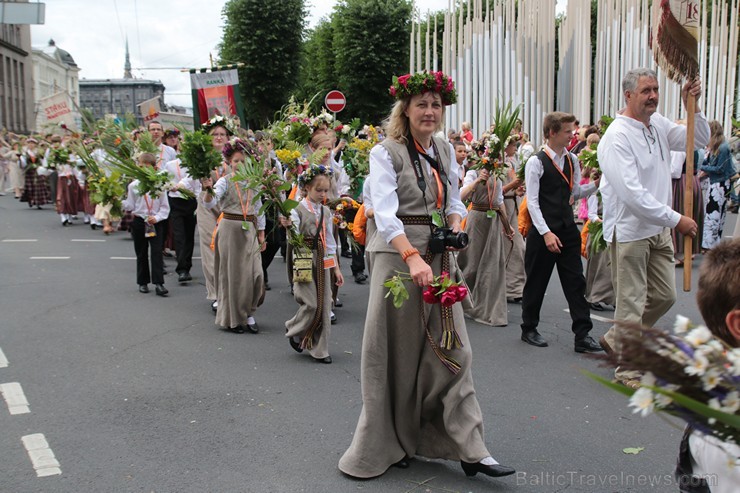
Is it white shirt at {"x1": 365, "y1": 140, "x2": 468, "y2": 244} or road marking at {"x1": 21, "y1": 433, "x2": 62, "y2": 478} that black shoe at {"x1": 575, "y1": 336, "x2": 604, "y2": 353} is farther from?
road marking at {"x1": 21, "y1": 433, "x2": 62, "y2": 478}

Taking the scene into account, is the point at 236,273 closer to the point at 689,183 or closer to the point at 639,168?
the point at 639,168

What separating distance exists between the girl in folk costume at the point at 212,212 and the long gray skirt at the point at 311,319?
2011 mm

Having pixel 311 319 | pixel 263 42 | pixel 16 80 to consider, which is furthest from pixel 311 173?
pixel 16 80

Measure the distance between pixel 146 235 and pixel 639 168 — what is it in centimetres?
704

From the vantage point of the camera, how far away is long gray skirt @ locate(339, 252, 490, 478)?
14.4 ft

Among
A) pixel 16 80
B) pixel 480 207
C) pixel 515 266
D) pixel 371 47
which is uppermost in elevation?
pixel 16 80

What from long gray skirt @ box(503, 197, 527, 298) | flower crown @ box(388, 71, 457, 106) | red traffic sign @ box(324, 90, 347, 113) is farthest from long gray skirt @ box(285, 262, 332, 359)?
red traffic sign @ box(324, 90, 347, 113)

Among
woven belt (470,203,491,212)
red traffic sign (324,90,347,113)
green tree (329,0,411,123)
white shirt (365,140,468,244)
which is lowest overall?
woven belt (470,203,491,212)

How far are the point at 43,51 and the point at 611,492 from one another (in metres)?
110

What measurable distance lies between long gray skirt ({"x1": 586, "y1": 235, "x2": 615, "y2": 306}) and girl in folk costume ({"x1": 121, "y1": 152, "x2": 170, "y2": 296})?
17.9ft

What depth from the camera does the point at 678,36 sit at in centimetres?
482

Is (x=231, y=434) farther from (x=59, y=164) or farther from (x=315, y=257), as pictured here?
(x=59, y=164)

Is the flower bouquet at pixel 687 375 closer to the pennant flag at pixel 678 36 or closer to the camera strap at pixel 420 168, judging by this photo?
the camera strap at pixel 420 168

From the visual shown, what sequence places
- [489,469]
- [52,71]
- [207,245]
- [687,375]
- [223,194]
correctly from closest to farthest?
[687,375] < [489,469] < [223,194] < [207,245] < [52,71]
